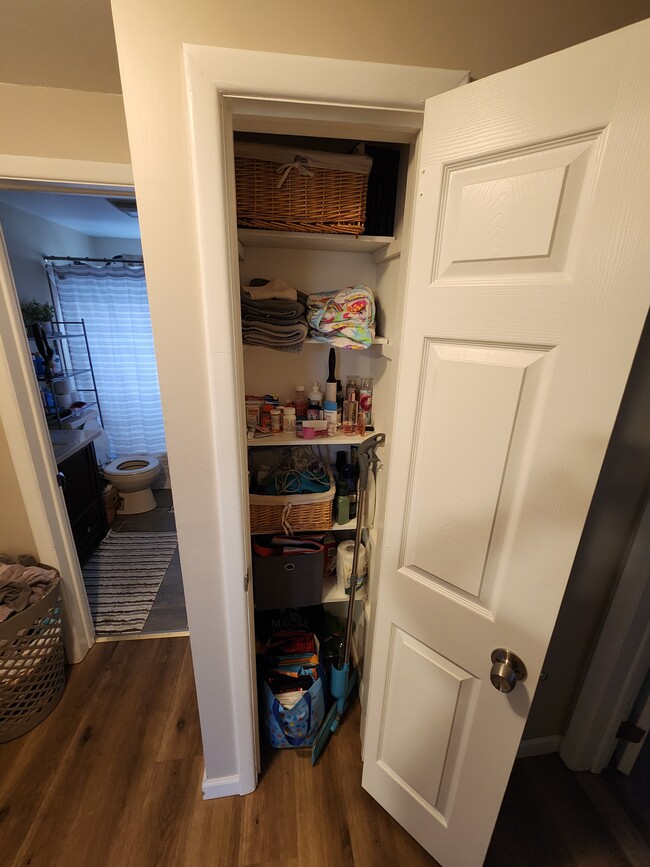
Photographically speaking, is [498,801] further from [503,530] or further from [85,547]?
[85,547]

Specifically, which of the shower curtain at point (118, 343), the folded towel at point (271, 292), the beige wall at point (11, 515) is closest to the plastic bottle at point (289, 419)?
the folded towel at point (271, 292)

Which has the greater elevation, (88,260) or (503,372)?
(88,260)

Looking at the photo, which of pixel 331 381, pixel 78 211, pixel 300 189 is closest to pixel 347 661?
pixel 331 381

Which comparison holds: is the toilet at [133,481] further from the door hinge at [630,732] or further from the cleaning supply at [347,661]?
the door hinge at [630,732]

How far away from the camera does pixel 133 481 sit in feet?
9.90

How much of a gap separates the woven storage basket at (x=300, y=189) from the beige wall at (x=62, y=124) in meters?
0.59

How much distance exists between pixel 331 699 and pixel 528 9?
7.39 ft

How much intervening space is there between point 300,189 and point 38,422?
55.2 inches

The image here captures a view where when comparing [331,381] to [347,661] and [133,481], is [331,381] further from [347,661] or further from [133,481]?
[133,481]

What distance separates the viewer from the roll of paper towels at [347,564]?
144 centimetres

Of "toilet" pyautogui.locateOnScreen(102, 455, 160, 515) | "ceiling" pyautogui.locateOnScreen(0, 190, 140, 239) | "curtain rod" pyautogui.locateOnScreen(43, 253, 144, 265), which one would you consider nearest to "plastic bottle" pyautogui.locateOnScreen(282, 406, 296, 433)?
"ceiling" pyautogui.locateOnScreen(0, 190, 140, 239)

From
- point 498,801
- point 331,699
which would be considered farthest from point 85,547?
point 498,801

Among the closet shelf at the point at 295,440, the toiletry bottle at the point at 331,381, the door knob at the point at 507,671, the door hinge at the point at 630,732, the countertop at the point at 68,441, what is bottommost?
the door hinge at the point at 630,732

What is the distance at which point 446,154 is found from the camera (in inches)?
28.0
